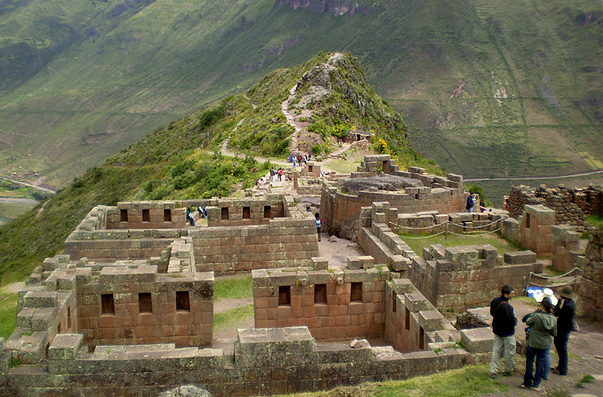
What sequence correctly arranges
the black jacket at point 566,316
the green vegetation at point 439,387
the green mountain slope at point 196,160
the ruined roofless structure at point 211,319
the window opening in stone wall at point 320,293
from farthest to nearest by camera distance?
1. the green mountain slope at point 196,160
2. the window opening in stone wall at point 320,293
3. the black jacket at point 566,316
4. the ruined roofless structure at point 211,319
5. the green vegetation at point 439,387

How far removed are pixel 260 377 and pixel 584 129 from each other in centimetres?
11766

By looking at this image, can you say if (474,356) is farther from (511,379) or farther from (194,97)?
(194,97)

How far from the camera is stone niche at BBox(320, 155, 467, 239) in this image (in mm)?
23953

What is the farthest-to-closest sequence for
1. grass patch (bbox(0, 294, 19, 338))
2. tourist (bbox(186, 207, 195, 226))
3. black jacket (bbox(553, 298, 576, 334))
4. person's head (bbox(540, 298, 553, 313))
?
1. tourist (bbox(186, 207, 195, 226))
2. grass patch (bbox(0, 294, 19, 338))
3. black jacket (bbox(553, 298, 576, 334))
4. person's head (bbox(540, 298, 553, 313))

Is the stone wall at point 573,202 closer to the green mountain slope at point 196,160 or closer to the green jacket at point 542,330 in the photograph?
the green jacket at point 542,330

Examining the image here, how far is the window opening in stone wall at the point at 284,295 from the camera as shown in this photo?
13.7 m

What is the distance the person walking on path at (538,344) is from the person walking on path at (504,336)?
292 millimetres

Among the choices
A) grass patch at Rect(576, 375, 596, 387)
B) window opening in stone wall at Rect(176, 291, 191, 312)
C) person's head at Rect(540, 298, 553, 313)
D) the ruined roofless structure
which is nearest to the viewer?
grass patch at Rect(576, 375, 596, 387)

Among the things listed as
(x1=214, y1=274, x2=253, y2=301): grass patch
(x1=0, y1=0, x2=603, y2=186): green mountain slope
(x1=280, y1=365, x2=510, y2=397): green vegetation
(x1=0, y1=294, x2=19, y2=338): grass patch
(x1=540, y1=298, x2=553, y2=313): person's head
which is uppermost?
(x1=0, y1=0, x2=603, y2=186): green mountain slope

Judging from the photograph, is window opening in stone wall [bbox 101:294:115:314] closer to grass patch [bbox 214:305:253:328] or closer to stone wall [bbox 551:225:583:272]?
grass patch [bbox 214:305:253:328]

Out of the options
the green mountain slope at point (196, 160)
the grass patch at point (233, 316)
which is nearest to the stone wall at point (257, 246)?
the grass patch at point (233, 316)

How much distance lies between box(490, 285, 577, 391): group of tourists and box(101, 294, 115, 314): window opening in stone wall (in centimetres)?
784

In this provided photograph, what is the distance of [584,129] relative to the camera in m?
114

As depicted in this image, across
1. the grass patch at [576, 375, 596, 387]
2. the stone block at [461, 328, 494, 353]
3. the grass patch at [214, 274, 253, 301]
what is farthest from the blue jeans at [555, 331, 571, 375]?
the grass patch at [214, 274, 253, 301]
